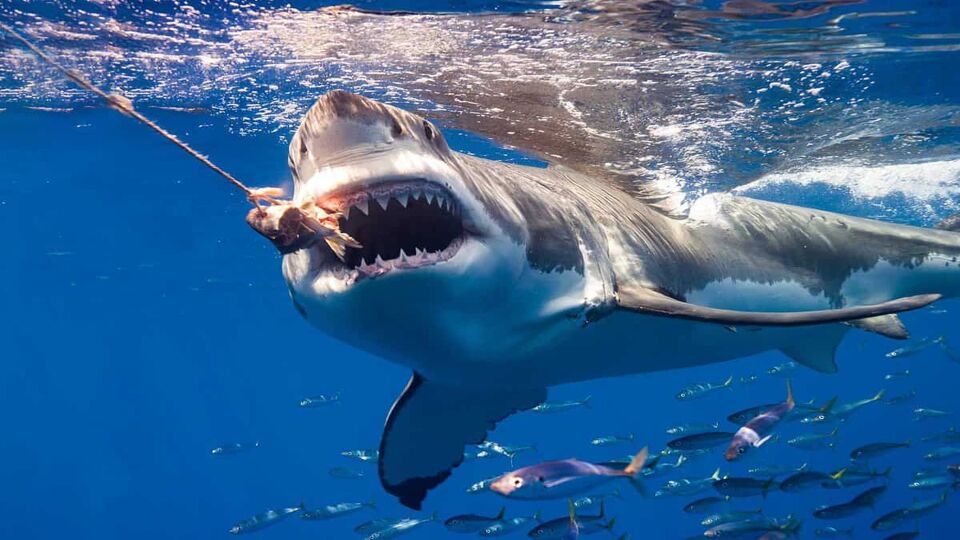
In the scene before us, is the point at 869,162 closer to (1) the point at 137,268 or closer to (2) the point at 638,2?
(2) the point at 638,2

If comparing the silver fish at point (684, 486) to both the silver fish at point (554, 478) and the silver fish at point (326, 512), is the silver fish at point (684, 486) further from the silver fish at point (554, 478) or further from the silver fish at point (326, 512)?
the silver fish at point (326, 512)

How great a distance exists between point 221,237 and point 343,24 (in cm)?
1965

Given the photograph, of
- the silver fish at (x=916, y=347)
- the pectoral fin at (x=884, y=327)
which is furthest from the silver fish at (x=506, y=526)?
the silver fish at (x=916, y=347)

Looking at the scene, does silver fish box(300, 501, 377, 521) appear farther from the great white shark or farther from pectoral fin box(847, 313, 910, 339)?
pectoral fin box(847, 313, 910, 339)

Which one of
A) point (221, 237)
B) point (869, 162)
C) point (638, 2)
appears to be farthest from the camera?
point (221, 237)

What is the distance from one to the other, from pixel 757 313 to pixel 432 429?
320cm

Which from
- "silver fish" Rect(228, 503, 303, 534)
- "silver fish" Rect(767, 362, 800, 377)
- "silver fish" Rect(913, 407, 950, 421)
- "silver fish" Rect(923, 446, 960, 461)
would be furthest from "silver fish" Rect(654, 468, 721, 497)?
"silver fish" Rect(228, 503, 303, 534)

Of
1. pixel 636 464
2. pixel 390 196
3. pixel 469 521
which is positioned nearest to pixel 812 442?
pixel 469 521

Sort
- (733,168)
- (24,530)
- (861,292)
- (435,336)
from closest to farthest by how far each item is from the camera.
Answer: (435,336), (861,292), (733,168), (24,530)

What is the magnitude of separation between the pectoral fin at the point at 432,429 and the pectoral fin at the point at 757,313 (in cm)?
174

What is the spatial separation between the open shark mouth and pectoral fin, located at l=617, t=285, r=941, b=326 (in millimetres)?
1248

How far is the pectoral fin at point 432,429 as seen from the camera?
5371mm

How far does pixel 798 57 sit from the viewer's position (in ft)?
28.5

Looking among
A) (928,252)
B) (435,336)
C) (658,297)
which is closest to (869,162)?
(928,252)
